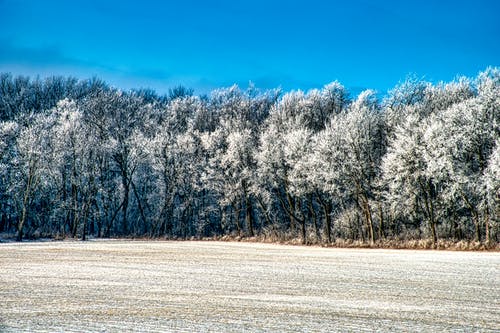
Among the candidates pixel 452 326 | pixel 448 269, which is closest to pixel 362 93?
pixel 448 269

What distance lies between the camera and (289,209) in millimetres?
68938

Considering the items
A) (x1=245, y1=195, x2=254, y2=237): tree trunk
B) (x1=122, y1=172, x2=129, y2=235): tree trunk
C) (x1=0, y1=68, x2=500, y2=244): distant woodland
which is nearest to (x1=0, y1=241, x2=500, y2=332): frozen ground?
(x1=0, y1=68, x2=500, y2=244): distant woodland

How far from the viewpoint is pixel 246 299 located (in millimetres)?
15102

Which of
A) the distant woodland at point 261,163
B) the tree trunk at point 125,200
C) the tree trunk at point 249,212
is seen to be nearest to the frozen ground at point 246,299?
the distant woodland at point 261,163

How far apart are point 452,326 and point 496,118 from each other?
41.5 meters

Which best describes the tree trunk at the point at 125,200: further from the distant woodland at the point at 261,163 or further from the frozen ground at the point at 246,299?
the frozen ground at the point at 246,299

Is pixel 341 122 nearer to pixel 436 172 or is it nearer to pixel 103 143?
pixel 436 172

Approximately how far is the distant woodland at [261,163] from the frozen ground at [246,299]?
2571 centimetres

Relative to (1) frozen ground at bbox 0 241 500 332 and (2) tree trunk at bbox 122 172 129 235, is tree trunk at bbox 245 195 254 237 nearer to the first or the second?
(2) tree trunk at bbox 122 172 129 235

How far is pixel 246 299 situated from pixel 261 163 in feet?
167

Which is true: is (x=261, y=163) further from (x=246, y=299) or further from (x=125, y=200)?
(x=246, y=299)

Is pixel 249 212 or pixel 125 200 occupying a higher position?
pixel 125 200

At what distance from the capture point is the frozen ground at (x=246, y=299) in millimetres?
11062

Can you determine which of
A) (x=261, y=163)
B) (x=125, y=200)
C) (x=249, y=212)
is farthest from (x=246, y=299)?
(x=125, y=200)
